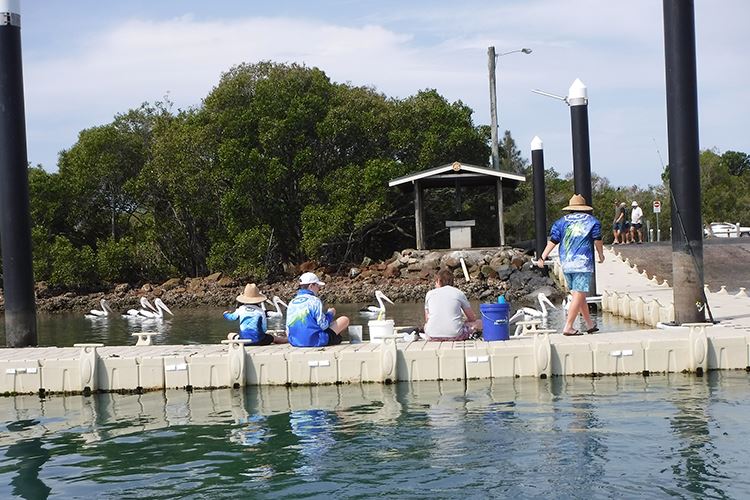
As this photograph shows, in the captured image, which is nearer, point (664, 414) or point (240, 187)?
point (664, 414)

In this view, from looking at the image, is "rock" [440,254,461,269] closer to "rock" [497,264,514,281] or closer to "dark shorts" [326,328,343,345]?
"rock" [497,264,514,281]

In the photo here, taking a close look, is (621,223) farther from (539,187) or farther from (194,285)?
(194,285)

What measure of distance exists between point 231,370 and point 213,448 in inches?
122

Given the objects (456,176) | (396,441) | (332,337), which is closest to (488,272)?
(456,176)

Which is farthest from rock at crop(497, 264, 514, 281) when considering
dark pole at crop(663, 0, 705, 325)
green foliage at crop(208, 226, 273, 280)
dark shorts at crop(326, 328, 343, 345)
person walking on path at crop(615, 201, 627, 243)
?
dark shorts at crop(326, 328, 343, 345)

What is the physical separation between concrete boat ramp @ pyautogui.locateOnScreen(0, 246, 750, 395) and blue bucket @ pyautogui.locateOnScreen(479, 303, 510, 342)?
273mm

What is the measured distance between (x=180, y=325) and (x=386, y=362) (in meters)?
15.5

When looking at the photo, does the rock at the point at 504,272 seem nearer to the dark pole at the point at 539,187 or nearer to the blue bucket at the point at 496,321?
the dark pole at the point at 539,187

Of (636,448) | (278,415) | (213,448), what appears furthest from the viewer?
(278,415)

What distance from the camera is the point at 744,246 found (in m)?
33.1

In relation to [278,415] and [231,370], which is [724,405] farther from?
[231,370]

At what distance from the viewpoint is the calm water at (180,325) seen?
2123cm

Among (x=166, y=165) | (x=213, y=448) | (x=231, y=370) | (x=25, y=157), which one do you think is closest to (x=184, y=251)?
(x=166, y=165)

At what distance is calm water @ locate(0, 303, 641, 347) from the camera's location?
21.2m
